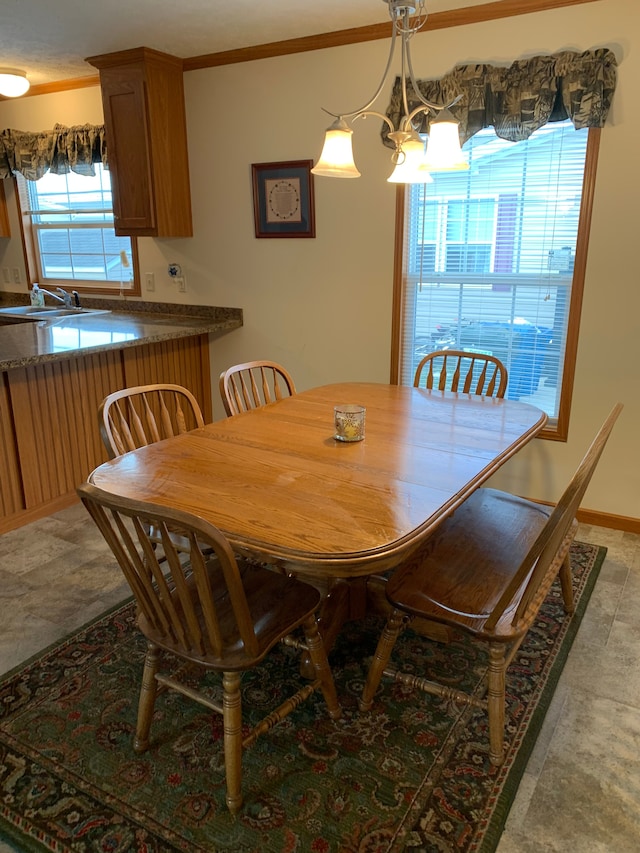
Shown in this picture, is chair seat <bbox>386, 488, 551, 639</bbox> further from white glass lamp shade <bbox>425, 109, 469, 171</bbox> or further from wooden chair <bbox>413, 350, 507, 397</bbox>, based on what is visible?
white glass lamp shade <bbox>425, 109, 469, 171</bbox>

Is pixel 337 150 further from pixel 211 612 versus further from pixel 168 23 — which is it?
pixel 168 23

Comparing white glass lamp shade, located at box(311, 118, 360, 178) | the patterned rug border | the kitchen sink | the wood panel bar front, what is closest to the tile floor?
the patterned rug border

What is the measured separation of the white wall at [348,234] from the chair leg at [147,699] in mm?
2205

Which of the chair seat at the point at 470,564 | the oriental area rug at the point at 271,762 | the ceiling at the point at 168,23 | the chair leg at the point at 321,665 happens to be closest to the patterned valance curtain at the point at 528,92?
the ceiling at the point at 168,23

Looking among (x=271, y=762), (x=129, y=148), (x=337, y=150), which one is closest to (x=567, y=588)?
(x=271, y=762)

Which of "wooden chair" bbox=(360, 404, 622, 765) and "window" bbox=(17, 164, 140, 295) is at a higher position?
"window" bbox=(17, 164, 140, 295)

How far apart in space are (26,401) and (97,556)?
0.86m

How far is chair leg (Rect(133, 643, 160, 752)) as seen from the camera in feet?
5.46

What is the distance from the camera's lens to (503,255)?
310 cm

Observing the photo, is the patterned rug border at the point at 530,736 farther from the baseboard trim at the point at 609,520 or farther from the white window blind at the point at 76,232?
the white window blind at the point at 76,232

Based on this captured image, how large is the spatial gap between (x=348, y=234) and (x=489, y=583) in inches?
91.0

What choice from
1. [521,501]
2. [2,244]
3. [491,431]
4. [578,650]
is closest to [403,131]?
[491,431]

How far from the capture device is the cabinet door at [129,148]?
→ 359 centimetres

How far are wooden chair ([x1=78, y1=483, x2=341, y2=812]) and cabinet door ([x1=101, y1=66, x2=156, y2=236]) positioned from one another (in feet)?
9.05
